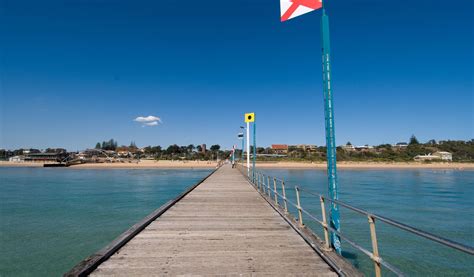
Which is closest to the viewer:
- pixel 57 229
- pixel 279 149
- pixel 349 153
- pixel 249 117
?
pixel 57 229

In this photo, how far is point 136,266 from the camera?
406 centimetres

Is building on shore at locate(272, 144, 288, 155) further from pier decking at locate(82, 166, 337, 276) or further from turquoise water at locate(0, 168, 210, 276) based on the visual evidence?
pier decking at locate(82, 166, 337, 276)

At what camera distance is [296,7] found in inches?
230

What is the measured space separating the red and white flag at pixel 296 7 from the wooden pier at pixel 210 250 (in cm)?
443

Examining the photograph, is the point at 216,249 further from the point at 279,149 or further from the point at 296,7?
the point at 279,149

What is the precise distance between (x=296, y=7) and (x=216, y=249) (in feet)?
16.0

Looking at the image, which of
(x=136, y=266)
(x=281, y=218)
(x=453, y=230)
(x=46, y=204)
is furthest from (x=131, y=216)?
(x=453, y=230)

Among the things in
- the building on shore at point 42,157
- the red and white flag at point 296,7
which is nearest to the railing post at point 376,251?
the red and white flag at point 296,7

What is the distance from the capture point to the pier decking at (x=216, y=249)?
3.97 metres

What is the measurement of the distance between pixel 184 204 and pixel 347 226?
7.42 meters

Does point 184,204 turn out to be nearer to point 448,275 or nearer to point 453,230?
point 448,275

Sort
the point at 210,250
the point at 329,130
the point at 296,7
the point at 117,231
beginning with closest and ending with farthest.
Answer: the point at 210,250, the point at 329,130, the point at 296,7, the point at 117,231

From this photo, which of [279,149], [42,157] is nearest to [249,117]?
[279,149]

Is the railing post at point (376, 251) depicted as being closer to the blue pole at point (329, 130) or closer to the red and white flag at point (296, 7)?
the blue pole at point (329, 130)
